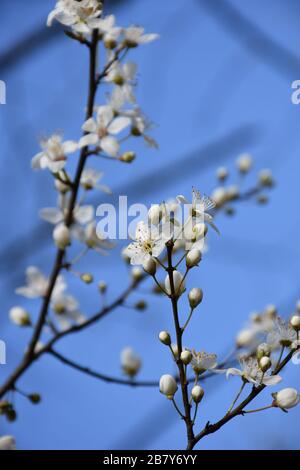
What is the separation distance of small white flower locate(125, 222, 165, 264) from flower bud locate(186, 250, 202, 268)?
0.25 feet

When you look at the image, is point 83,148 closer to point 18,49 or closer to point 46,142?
point 46,142

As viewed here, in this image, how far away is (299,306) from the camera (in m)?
2.48

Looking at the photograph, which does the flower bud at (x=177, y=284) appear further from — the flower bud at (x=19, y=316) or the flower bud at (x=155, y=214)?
the flower bud at (x=19, y=316)

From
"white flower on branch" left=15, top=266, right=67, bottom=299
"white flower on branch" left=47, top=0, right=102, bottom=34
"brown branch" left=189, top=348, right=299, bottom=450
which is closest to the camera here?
"brown branch" left=189, top=348, right=299, bottom=450

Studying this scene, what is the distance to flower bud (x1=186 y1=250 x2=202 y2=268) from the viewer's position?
161cm

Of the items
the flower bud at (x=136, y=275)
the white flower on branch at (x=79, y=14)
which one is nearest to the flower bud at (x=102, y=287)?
the flower bud at (x=136, y=275)

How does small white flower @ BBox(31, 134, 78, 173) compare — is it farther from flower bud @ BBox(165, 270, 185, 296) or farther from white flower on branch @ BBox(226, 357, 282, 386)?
white flower on branch @ BBox(226, 357, 282, 386)

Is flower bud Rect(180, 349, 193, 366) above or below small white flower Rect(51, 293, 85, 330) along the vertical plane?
below

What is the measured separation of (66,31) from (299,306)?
45.5 inches

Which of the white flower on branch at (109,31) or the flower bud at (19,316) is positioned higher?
the white flower on branch at (109,31)

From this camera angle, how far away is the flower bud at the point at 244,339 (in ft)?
8.94

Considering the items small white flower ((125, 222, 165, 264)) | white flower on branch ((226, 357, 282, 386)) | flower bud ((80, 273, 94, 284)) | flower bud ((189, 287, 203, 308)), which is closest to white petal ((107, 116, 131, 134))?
flower bud ((80, 273, 94, 284))

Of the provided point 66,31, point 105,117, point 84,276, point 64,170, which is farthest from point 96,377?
point 66,31

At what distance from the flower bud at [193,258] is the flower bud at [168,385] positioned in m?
0.24
